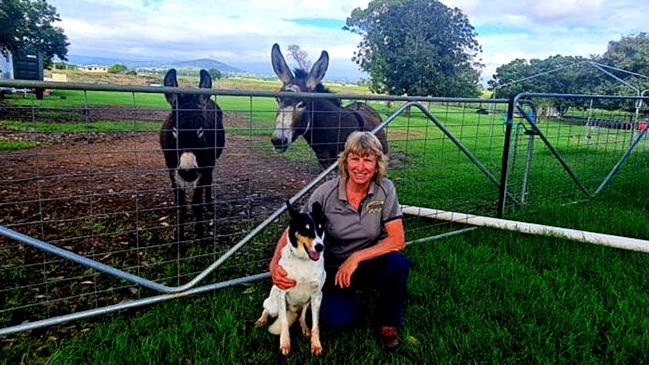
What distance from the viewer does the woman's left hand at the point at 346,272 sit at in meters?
3.02

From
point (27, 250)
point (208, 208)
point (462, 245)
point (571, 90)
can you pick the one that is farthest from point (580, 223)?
point (571, 90)

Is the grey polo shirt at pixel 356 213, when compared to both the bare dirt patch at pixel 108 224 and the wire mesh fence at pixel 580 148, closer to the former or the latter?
the bare dirt patch at pixel 108 224

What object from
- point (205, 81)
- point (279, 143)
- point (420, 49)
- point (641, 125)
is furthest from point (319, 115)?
point (420, 49)

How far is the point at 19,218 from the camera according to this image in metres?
5.43

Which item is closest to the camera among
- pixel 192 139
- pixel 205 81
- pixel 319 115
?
pixel 205 81

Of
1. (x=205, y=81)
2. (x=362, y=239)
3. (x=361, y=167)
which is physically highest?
(x=205, y=81)

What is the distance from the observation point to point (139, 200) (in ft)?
21.9

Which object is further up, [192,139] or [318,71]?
[318,71]

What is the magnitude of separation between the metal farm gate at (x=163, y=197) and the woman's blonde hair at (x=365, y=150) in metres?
0.82

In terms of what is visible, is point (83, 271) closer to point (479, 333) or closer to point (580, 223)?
point (479, 333)

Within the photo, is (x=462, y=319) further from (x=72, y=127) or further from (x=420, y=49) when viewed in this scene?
(x=420, y=49)

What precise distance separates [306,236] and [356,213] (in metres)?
0.59

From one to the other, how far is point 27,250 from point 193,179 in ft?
5.51

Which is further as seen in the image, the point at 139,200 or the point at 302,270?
the point at 139,200
